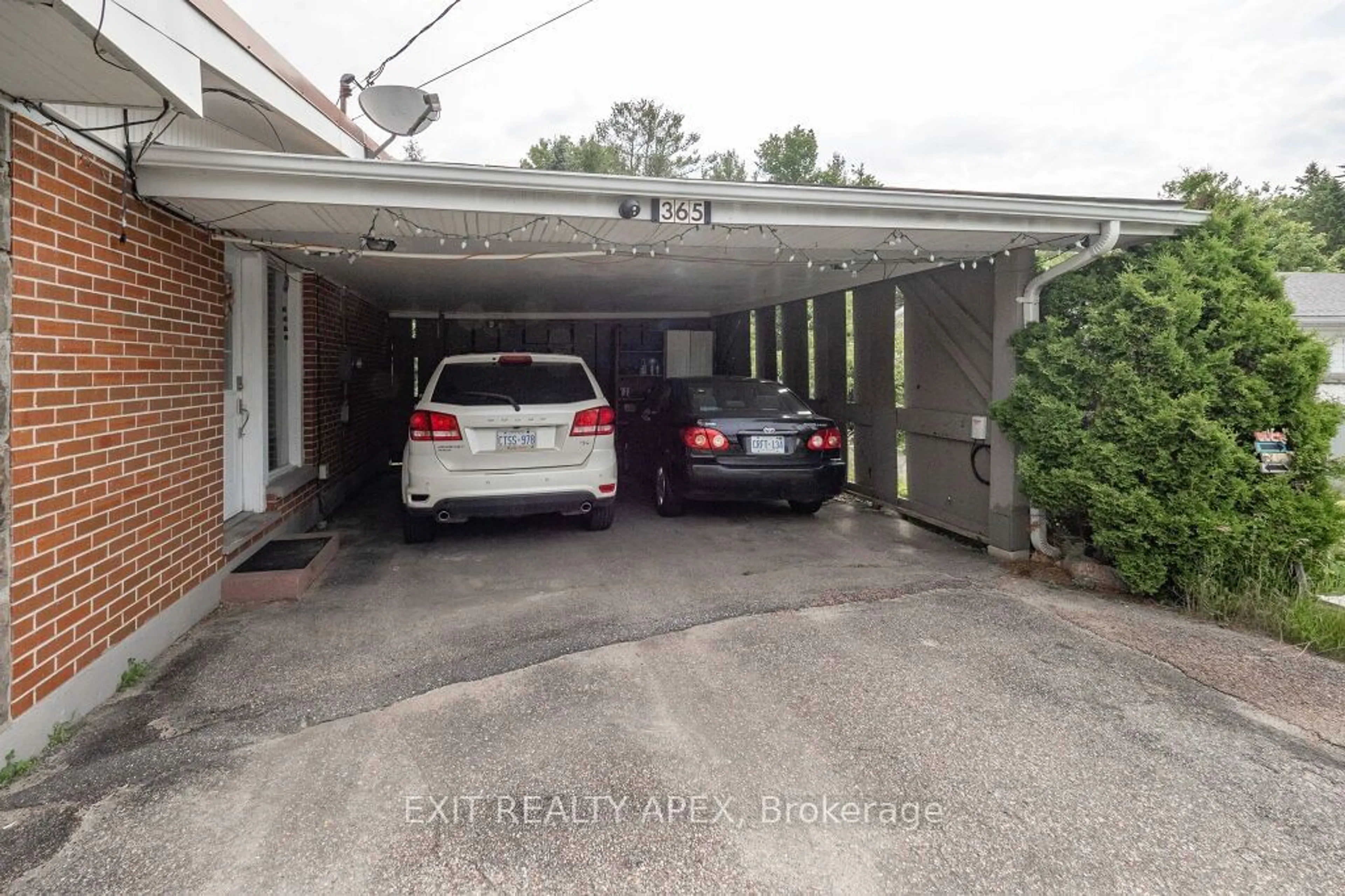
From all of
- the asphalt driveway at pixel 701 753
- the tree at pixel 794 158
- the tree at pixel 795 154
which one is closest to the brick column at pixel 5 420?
the asphalt driveway at pixel 701 753

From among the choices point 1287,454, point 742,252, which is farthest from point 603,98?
point 1287,454

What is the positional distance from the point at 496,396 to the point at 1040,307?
4.07 metres

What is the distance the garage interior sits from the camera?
360 cm

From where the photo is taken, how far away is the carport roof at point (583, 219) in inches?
134

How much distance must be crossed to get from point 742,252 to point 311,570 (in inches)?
154

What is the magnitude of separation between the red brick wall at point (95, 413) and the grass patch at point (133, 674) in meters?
0.15

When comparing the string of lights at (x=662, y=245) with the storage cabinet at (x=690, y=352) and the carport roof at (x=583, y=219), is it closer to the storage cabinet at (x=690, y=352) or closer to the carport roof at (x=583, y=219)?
the carport roof at (x=583, y=219)

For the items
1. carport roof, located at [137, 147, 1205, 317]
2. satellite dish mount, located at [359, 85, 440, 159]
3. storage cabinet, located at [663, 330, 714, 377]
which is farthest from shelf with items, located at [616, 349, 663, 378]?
satellite dish mount, located at [359, 85, 440, 159]

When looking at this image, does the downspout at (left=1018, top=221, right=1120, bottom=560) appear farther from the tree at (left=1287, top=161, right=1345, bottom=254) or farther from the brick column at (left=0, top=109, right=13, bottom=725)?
the tree at (left=1287, top=161, right=1345, bottom=254)

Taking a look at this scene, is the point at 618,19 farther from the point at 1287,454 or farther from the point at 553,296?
the point at 1287,454

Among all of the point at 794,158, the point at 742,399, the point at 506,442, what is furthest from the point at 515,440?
the point at 794,158

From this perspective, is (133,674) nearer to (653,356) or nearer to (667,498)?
(667,498)

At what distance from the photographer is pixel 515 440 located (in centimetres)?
512

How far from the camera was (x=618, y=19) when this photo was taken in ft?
22.5
